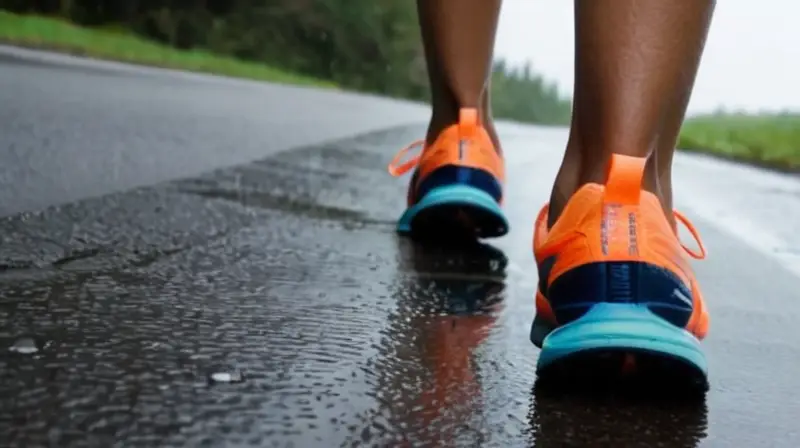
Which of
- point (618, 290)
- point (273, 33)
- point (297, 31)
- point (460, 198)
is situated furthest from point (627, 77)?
point (297, 31)

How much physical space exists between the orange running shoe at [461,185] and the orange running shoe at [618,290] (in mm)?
639

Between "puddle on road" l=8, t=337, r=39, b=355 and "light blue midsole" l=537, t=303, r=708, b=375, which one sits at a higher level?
"light blue midsole" l=537, t=303, r=708, b=375

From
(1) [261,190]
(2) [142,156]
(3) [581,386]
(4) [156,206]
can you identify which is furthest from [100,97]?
(3) [581,386]

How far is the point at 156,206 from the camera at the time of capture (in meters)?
2.11

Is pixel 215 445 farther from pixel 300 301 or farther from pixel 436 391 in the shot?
pixel 300 301

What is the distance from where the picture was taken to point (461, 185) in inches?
77.1

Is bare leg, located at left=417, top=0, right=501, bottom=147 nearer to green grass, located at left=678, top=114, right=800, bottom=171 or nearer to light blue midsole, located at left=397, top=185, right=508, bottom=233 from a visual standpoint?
light blue midsole, located at left=397, top=185, right=508, bottom=233

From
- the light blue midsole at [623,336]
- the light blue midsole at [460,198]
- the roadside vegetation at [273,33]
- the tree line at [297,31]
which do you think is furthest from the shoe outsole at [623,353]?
the tree line at [297,31]

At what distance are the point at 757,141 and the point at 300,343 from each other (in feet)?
24.4

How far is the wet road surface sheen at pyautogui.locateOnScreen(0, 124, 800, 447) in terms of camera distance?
938 millimetres

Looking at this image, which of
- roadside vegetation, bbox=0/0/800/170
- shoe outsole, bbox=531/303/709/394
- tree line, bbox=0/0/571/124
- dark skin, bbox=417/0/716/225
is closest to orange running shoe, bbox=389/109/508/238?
dark skin, bbox=417/0/716/225

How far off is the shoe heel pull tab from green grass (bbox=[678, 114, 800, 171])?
508 cm

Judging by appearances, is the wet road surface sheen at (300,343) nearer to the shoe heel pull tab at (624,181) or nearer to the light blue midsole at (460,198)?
the light blue midsole at (460,198)

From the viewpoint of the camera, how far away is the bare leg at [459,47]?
1.96m
